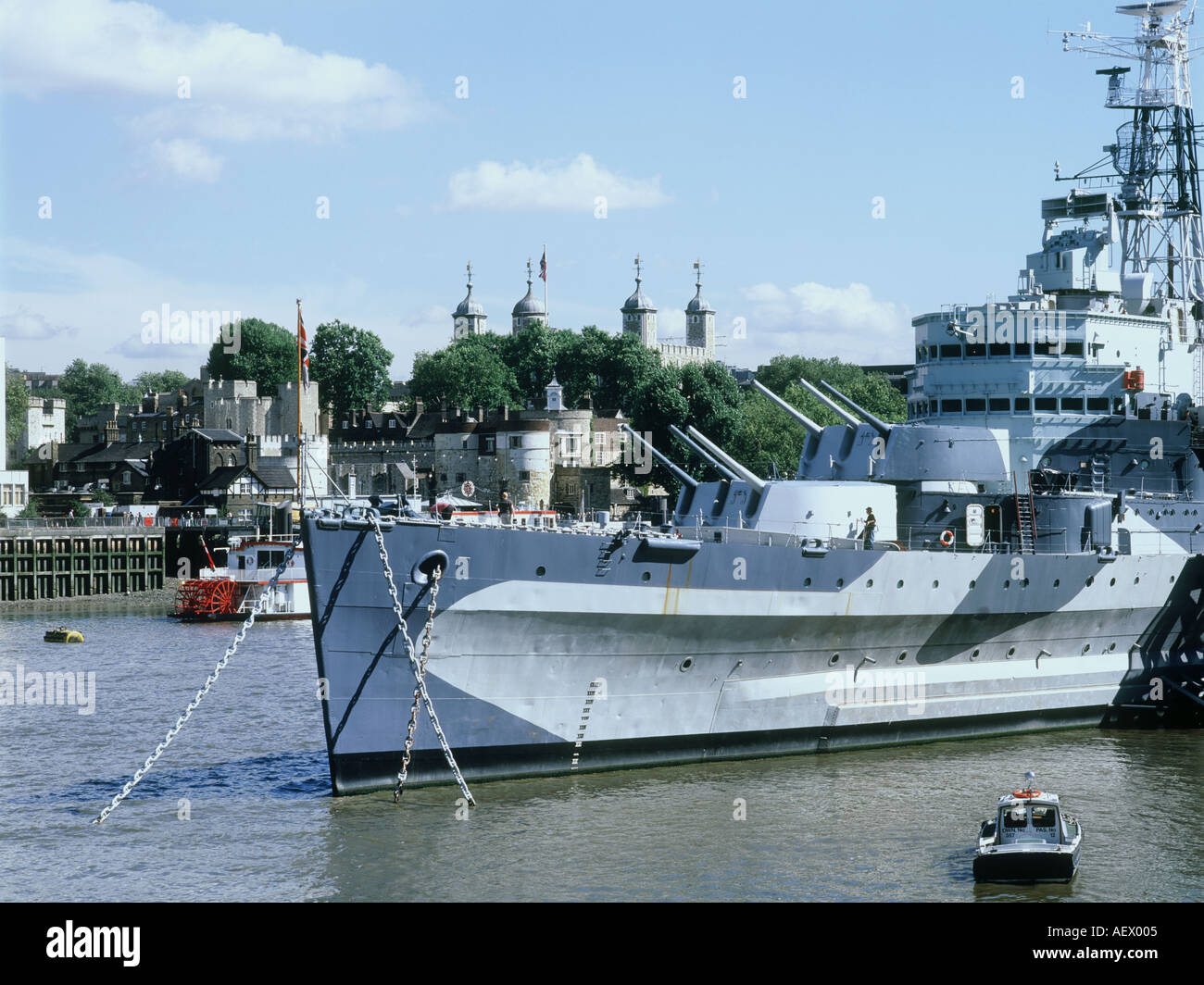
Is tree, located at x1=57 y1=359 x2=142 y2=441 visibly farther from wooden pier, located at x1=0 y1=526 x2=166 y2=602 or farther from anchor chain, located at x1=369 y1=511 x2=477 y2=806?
anchor chain, located at x1=369 y1=511 x2=477 y2=806

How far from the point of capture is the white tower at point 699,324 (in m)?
176

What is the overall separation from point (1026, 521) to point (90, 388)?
158m

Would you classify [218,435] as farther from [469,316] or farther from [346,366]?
[469,316]

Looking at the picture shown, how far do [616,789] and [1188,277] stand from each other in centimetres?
2412

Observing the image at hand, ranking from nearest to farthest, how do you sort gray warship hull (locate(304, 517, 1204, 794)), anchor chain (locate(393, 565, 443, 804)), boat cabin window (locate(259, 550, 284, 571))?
anchor chain (locate(393, 565, 443, 804)) < gray warship hull (locate(304, 517, 1204, 794)) < boat cabin window (locate(259, 550, 284, 571))

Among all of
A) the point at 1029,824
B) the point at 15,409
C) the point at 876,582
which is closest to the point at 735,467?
the point at 876,582

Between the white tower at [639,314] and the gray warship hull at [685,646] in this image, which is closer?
the gray warship hull at [685,646]

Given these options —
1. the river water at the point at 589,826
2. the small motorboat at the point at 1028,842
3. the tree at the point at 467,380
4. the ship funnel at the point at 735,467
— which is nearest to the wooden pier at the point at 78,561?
the river water at the point at 589,826

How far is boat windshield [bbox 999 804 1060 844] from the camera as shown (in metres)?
18.7

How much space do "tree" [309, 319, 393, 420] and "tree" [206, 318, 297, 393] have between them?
242 cm

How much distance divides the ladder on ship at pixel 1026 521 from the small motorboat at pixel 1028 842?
9274 mm

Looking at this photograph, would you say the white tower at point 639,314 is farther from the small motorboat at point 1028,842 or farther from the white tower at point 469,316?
the small motorboat at point 1028,842

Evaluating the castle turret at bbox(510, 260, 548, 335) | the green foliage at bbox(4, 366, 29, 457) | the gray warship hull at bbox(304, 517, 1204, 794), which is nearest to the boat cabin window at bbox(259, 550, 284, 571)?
the gray warship hull at bbox(304, 517, 1204, 794)

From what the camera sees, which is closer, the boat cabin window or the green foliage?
the boat cabin window
